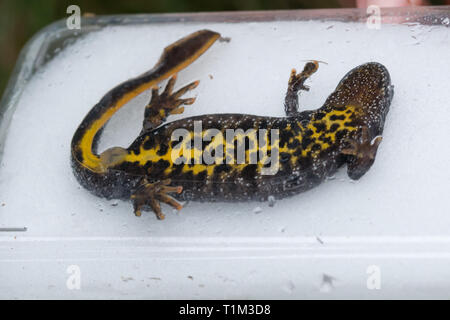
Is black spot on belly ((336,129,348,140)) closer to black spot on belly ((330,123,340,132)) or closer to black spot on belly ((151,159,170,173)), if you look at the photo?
black spot on belly ((330,123,340,132))

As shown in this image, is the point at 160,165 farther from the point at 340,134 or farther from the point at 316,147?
the point at 340,134

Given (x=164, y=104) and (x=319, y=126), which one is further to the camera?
(x=164, y=104)

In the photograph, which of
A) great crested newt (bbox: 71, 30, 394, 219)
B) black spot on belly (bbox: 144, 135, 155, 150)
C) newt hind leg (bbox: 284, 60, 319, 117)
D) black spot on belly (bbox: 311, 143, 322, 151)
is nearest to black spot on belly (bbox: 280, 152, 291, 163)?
great crested newt (bbox: 71, 30, 394, 219)

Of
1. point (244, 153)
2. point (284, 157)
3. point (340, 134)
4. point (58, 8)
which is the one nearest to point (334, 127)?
point (340, 134)

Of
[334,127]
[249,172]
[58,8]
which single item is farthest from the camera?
[58,8]

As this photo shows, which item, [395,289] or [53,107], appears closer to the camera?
[395,289]
